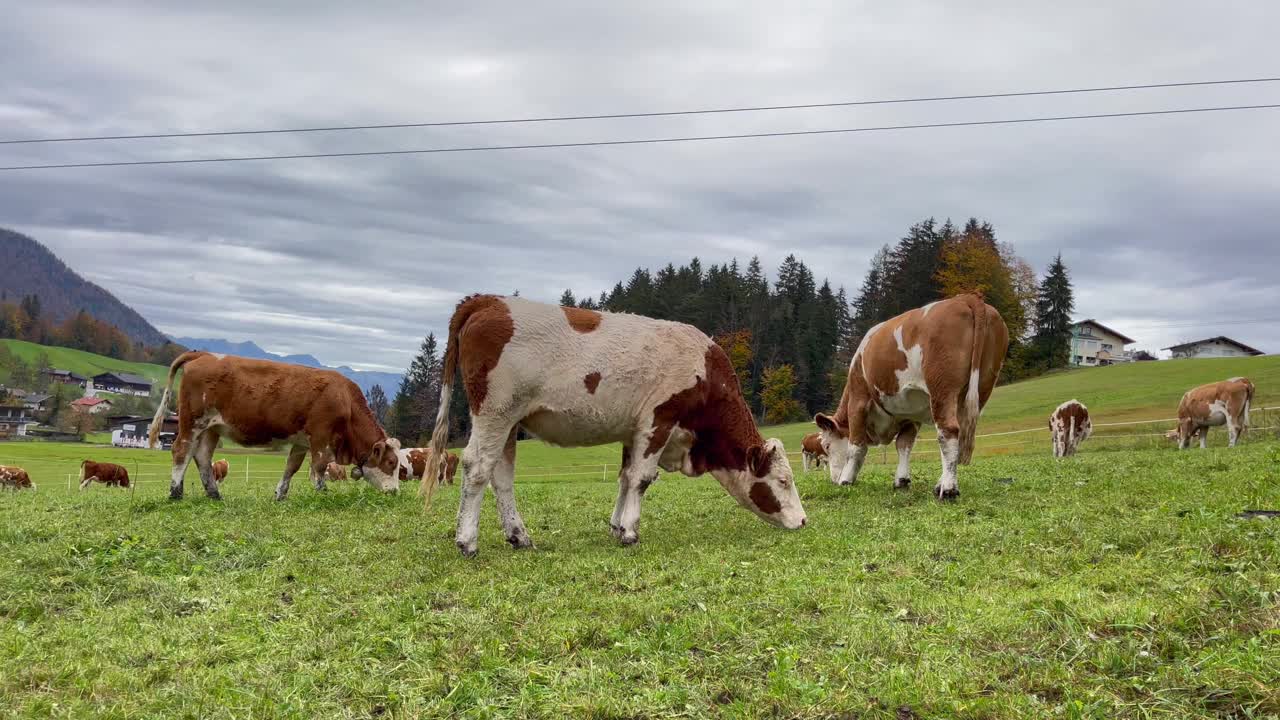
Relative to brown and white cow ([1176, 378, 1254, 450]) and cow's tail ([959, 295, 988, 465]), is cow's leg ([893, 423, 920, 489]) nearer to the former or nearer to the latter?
cow's tail ([959, 295, 988, 465])

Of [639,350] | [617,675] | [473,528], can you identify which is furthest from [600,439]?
[617,675]

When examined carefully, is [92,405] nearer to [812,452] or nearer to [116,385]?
[116,385]

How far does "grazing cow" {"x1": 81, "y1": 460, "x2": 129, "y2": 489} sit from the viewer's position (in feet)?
103

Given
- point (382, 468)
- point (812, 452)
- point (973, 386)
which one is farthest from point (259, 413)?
point (812, 452)

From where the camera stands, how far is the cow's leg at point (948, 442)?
1132 cm

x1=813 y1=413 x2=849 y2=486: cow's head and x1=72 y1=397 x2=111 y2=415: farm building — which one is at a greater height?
x1=813 y1=413 x2=849 y2=486: cow's head

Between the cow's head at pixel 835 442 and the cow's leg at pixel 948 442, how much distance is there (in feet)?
11.0

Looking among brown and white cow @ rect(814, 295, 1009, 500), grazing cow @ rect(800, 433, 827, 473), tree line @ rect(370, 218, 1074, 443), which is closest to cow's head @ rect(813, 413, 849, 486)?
brown and white cow @ rect(814, 295, 1009, 500)

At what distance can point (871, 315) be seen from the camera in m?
96.6

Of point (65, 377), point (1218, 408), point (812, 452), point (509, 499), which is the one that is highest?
point (1218, 408)

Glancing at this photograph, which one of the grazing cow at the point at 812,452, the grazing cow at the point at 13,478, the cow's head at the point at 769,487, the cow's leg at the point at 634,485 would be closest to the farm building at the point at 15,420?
the grazing cow at the point at 13,478

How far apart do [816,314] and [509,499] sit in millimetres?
88483

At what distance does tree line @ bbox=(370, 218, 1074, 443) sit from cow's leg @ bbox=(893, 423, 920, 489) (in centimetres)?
6712

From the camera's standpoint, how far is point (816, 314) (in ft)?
313
